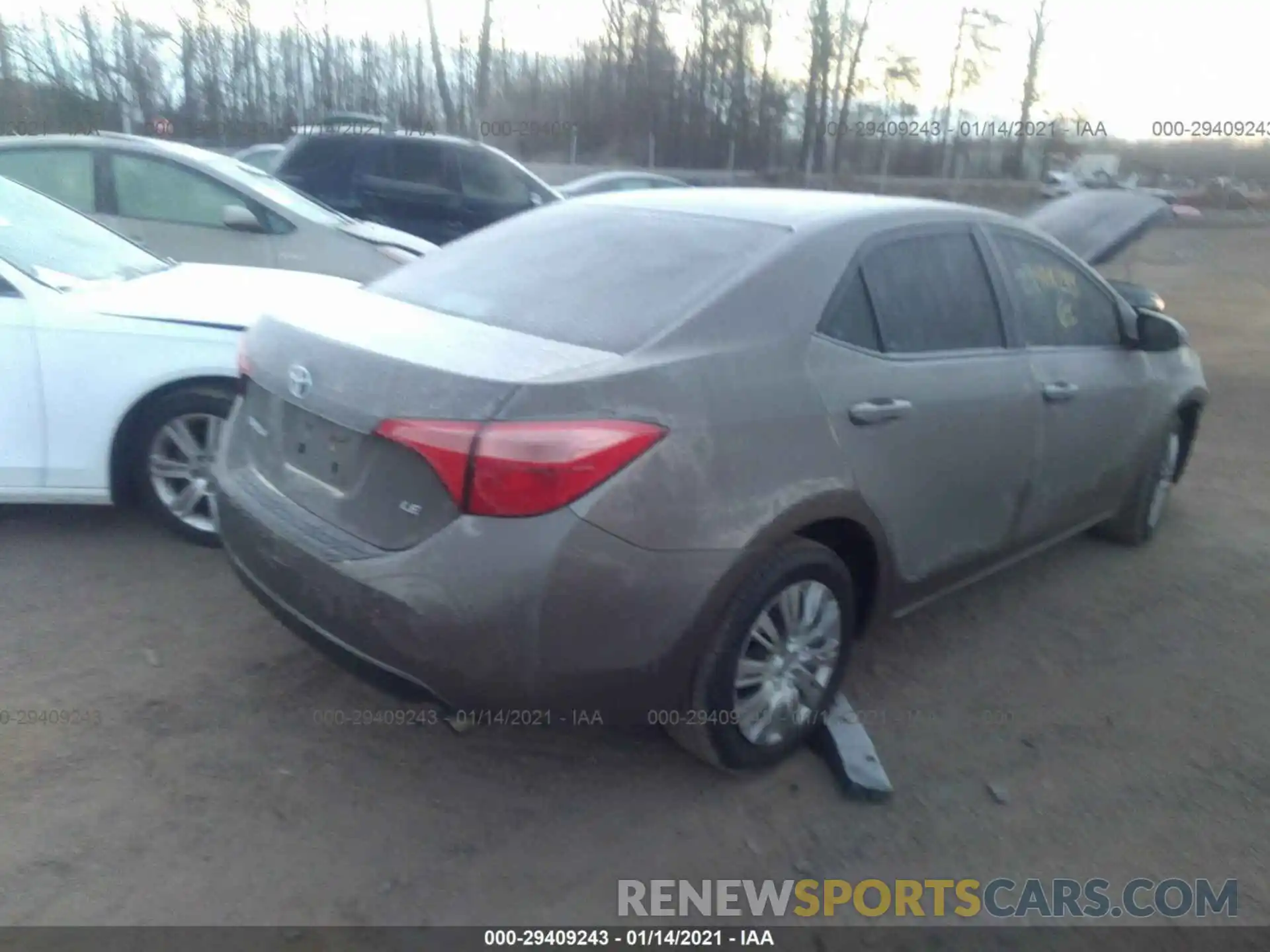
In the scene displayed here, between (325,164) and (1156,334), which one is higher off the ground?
(325,164)

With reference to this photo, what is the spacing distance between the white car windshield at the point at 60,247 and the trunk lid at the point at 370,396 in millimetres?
1917

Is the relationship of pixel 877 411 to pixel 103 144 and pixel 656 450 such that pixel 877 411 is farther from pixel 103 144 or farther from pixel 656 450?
pixel 103 144

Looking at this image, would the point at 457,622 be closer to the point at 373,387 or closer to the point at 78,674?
the point at 373,387

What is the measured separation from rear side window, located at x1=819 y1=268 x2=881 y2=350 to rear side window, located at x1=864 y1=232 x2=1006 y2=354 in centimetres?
4

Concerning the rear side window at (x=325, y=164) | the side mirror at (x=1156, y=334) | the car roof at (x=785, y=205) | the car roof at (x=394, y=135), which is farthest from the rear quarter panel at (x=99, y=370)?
the car roof at (x=394, y=135)

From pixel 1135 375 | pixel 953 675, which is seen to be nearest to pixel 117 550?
pixel 953 675

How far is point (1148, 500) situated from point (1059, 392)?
1360mm

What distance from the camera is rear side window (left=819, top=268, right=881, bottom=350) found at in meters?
3.34

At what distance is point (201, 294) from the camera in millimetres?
4809

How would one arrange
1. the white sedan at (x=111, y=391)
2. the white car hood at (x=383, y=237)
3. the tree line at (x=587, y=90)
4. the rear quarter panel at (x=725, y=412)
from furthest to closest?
1. the tree line at (x=587, y=90)
2. the white car hood at (x=383, y=237)
3. the white sedan at (x=111, y=391)
4. the rear quarter panel at (x=725, y=412)

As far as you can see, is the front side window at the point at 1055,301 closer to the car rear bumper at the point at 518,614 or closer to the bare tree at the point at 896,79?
the car rear bumper at the point at 518,614

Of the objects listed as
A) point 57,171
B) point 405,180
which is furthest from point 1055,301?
point 405,180

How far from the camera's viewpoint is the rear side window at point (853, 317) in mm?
3336

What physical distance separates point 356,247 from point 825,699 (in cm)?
524
